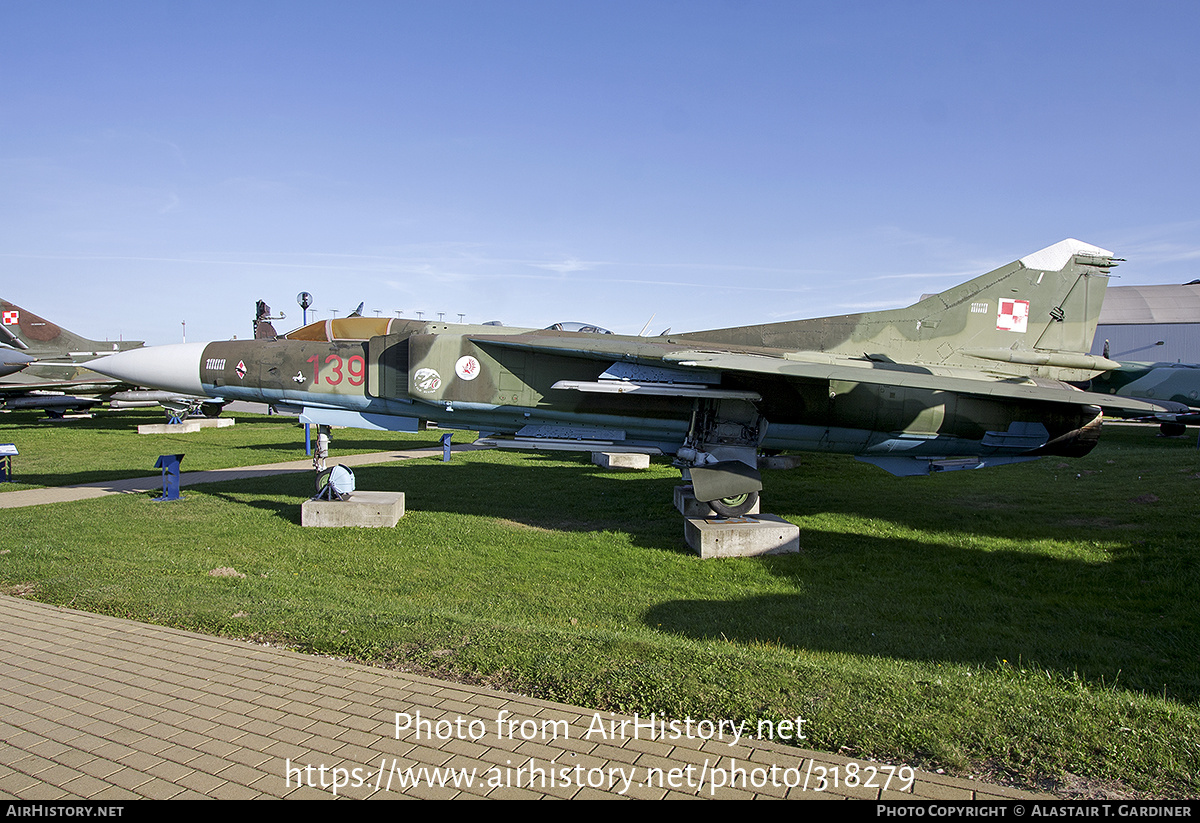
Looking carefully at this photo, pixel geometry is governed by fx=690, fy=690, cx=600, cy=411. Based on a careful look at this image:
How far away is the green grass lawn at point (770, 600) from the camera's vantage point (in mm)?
4203

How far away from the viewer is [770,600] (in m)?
7.36

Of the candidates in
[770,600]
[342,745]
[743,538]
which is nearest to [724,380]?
[743,538]

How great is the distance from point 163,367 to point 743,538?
9.69m

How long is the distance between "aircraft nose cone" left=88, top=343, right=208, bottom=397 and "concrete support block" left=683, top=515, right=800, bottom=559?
852 centimetres

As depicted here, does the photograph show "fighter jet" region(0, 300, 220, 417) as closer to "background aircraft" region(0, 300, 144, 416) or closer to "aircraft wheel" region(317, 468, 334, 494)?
"background aircraft" region(0, 300, 144, 416)

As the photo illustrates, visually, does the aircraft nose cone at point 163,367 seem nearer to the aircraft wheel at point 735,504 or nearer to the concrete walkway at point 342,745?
the concrete walkway at point 342,745

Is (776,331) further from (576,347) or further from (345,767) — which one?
(345,767)

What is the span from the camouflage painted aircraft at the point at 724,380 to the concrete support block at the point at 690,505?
282 mm

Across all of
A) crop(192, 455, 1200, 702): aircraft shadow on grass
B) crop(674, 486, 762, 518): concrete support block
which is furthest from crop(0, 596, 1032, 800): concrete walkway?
crop(674, 486, 762, 518): concrete support block

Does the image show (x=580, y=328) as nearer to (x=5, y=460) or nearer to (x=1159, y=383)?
(x=5, y=460)

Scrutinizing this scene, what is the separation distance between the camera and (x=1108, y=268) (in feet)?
36.8

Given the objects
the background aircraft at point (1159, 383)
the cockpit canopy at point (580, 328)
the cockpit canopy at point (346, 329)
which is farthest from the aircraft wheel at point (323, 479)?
the background aircraft at point (1159, 383)

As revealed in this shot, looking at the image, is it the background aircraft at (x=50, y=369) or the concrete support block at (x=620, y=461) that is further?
the background aircraft at (x=50, y=369)

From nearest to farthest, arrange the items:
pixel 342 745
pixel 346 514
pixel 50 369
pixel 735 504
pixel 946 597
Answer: pixel 342 745
pixel 946 597
pixel 735 504
pixel 346 514
pixel 50 369
